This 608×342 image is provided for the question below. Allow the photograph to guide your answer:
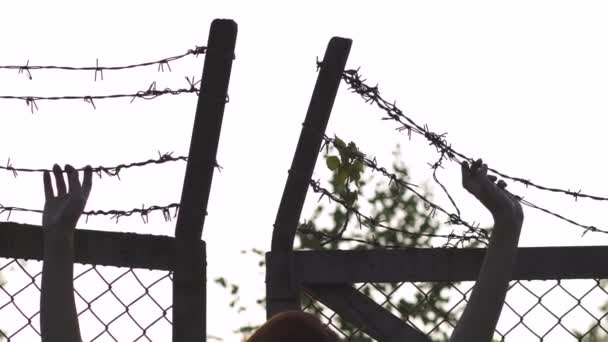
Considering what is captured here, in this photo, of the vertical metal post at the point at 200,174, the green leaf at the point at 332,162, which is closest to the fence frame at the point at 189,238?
the vertical metal post at the point at 200,174

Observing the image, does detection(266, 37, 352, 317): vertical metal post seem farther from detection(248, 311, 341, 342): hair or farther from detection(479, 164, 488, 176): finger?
detection(248, 311, 341, 342): hair

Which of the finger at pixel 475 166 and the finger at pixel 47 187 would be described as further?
the finger at pixel 475 166

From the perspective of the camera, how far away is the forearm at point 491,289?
103 inches

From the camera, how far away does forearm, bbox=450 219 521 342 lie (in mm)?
2623

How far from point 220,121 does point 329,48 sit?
0.39 metres

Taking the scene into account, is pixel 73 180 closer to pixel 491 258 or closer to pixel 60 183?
pixel 60 183

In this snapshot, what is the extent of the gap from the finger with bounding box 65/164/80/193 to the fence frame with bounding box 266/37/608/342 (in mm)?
618

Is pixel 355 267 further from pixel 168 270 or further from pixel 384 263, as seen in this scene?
pixel 168 270

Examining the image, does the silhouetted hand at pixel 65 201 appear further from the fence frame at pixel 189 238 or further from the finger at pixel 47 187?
the fence frame at pixel 189 238

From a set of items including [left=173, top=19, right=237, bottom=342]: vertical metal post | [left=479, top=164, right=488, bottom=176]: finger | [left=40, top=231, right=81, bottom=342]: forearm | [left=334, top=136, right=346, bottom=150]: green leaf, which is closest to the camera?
[left=40, top=231, right=81, bottom=342]: forearm

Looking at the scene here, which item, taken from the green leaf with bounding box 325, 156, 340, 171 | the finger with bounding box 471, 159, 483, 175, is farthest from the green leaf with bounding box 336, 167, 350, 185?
the finger with bounding box 471, 159, 483, 175

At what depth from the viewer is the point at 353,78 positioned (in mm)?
3258

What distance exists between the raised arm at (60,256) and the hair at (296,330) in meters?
0.50

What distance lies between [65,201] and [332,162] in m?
0.93
